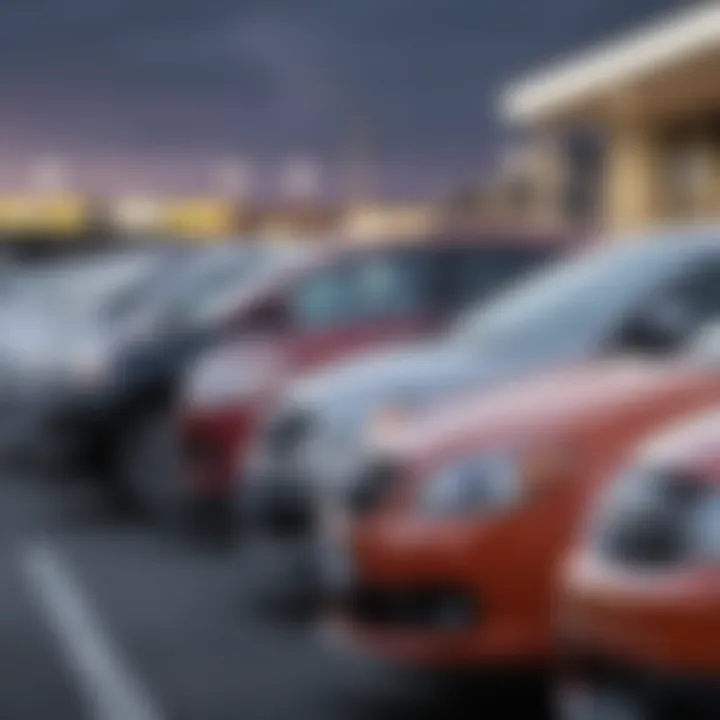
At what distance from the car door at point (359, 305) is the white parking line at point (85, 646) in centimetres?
154

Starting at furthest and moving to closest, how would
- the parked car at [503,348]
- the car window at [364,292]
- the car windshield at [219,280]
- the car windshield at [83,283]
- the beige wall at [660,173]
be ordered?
the beige wall at [660,173] < the car windshield at [83,283] < the car windshield at [219,280] < the car window at [364,292] < the parked car at [503,348]

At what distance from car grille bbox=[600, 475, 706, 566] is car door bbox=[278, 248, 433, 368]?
599cm

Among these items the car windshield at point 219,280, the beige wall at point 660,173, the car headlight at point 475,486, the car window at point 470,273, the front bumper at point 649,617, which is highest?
the car windshield at point 219,280

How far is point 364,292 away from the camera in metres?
12.0

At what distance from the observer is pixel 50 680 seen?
8.08m

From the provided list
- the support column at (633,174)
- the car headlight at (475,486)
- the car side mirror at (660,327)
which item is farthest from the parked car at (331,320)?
the support column at (633,174)

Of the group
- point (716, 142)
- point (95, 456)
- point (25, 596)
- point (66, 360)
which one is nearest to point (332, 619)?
point (25, 596)

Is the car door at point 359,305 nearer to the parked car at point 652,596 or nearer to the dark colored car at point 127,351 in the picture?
the dark colored car at point 127,351

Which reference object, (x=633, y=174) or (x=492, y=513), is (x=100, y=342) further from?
(x=633, y=174)

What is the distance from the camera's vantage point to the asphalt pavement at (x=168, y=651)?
7.47 m

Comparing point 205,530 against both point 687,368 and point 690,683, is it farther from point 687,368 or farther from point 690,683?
point 690,683

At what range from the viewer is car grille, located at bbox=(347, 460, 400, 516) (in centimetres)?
695

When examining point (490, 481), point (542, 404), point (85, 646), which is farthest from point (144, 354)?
point (490, 481)

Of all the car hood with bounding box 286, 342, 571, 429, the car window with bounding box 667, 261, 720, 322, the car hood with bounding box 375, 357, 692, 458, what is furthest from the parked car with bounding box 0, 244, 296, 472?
the car hood with bounding box 375, 357, 692, 458
